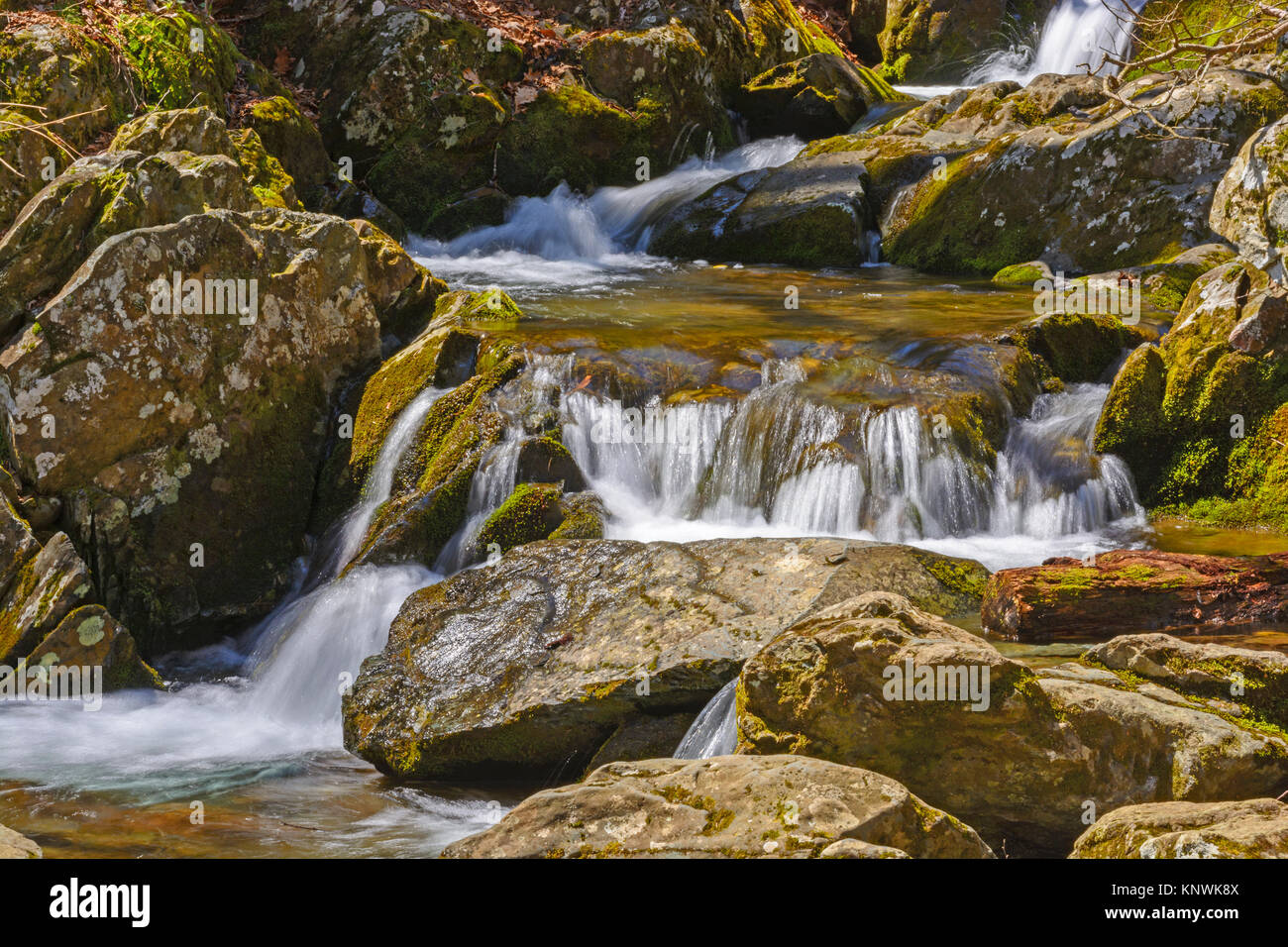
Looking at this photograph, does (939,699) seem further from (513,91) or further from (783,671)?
(513,91)

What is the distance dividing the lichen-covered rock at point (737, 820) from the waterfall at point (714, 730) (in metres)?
1.10

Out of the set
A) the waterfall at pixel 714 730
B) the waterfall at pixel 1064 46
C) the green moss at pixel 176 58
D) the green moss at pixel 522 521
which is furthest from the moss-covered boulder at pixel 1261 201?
the waterfall at pixel 1064 46

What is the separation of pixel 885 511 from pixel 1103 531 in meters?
1.49

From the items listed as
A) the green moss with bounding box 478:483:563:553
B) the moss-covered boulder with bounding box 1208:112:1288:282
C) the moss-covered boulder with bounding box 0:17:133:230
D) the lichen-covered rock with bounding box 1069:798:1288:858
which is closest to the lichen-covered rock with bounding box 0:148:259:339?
the moss-covered boulder with bounding box 0:17:133:230

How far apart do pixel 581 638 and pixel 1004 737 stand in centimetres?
242

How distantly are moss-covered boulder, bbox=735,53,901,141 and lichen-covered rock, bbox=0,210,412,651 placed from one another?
11139 millimetres

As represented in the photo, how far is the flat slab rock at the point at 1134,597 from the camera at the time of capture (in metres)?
5.57

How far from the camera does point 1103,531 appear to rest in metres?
7.74

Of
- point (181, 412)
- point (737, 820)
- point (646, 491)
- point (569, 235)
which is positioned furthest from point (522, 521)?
point (569, 235)

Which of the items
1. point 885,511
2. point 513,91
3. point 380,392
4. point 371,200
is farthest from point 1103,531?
point 513,91

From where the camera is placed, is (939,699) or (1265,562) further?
(1265,562)

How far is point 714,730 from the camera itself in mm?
5012

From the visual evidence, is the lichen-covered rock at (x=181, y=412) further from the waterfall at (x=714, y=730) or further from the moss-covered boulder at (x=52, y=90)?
the waterfall at (x=714, y=730)

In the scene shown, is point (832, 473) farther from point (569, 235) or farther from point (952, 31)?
point (952, 31)
